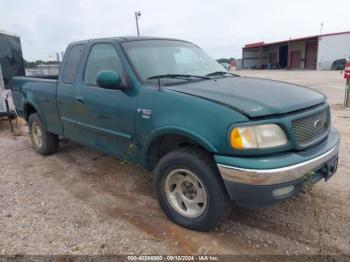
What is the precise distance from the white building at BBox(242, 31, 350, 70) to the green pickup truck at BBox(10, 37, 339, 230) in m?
36.3

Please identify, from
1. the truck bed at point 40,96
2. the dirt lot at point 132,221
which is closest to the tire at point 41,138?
the truck bed at point 40,96

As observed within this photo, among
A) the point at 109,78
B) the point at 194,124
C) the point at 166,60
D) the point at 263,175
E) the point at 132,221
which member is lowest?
the point at 132,221

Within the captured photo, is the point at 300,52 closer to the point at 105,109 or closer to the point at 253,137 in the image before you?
the point at 105,109

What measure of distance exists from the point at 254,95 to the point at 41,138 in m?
4.14

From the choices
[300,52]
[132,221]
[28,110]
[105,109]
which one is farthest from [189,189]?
[300,52]

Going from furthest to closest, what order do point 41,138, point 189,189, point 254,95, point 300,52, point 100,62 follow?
1. point 300,52
2. point 41,138
3. point 100,62
4. point 189,189
5. point 254,95

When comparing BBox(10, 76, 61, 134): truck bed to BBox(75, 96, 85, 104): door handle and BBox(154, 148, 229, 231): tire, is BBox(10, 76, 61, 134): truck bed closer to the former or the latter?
BBox(75, 96, 85, 104): door handle

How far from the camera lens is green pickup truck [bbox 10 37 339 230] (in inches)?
98.5

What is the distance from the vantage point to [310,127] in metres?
2.82

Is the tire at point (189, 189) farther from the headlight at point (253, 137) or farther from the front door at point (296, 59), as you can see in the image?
the front door at point (296, 59)

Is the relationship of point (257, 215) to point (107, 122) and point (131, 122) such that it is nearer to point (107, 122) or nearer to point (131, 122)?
point (131, 122)

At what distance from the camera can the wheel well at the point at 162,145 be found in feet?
10.1

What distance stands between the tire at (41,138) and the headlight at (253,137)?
3.89 meters

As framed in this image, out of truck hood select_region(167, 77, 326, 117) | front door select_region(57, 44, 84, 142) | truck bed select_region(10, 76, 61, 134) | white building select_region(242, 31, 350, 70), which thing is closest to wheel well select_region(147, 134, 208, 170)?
truck hood select_region(167, 77, 326, 117)
